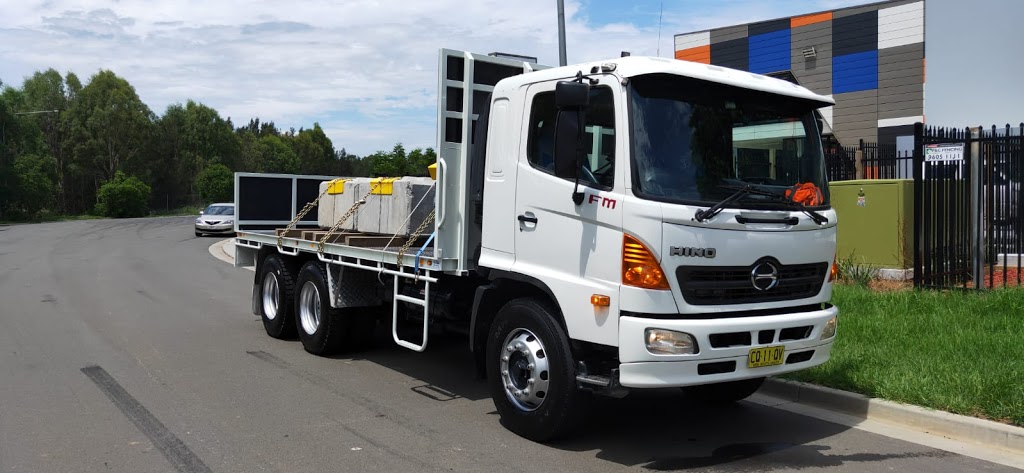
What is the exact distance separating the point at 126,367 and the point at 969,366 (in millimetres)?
7635

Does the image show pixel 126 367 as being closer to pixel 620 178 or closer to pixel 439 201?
pixel 439 201

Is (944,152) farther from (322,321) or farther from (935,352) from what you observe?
(322,321)

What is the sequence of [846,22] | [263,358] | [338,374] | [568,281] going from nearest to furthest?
1. [568,281]
2. [338,374]
3. [263,358]
4. [846,22]

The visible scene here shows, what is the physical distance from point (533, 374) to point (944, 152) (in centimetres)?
686

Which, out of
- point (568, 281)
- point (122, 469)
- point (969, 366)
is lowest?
point (122, 469)

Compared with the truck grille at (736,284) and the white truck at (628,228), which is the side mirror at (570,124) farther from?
the truck grille at (736,284)

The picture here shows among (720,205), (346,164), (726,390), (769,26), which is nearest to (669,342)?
(720,205)

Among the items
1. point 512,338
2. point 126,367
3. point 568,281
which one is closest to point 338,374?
point 126,367

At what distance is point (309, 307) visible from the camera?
9000mm

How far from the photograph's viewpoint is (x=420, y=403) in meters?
6.80

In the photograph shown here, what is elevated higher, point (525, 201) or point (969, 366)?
point (525, 201)

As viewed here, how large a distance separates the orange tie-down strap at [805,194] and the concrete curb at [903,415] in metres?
1.72

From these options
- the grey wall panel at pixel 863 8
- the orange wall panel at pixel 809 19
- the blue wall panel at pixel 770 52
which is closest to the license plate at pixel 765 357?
the grey wall panel at pixel 863 8

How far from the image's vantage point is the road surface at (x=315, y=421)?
17.3 ft
